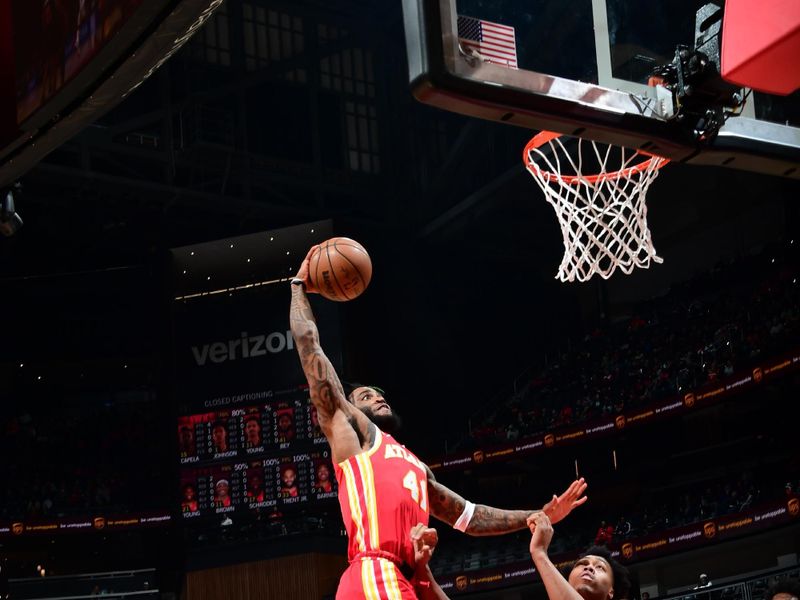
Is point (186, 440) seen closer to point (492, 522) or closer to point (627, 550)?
point (627, 550)

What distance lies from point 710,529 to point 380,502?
527 inches

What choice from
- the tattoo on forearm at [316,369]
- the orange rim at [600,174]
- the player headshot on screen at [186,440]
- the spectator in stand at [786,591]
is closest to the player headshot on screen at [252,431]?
the player headshot on screen at [186,440]

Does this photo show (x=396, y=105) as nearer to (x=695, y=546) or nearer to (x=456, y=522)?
(x=695, y=546)

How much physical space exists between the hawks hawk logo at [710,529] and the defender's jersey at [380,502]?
1311cm

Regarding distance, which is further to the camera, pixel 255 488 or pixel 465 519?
pixel 255 488

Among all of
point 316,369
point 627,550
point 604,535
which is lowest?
point 316,369

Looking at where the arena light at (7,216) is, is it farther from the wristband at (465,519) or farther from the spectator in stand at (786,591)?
the spectator in stand at (786,591)

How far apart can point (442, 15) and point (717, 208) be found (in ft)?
58.2

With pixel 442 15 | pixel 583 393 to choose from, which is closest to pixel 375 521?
pixel 442 15

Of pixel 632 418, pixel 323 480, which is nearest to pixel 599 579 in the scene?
pixel 323 480

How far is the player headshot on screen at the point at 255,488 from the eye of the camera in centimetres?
1850

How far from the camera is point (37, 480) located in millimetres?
21203

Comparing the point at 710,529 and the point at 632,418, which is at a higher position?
the point at 632,418

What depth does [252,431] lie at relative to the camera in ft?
61.5
